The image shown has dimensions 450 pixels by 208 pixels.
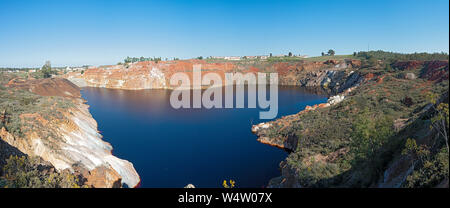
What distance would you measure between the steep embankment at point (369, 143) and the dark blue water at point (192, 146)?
269 centimetres

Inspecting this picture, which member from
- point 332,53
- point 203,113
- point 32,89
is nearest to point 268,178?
point 203,113

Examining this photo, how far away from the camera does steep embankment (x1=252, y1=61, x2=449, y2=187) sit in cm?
790

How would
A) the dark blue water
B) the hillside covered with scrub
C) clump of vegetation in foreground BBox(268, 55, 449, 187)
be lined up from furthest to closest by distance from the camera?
the dark blue water, the hillside covered with scrub, clump of vegetation in foreground BBox(268, 55, 449, 187)

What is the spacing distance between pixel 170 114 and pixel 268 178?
84.1 feet

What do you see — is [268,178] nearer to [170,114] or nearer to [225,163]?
[225,163]

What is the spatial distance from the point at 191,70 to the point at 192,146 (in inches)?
2375

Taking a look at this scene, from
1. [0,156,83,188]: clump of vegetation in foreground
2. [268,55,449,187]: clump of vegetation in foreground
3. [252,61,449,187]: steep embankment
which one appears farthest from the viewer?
[0,156,83,188]: clump of vegetation in foreground

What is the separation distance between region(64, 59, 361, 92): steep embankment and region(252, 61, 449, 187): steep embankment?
140ft

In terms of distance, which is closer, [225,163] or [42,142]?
[42,142]

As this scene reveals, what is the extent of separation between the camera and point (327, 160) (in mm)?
16703

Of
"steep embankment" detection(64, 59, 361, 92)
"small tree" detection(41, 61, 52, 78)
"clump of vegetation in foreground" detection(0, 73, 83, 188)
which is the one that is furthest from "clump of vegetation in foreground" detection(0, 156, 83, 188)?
"small tree" detection(41, 61, 52, 78)

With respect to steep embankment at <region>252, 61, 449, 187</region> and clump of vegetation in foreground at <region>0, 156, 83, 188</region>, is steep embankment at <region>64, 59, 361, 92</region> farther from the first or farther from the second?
clump of vegetation in foreground at <region>0, 156, 83, 188</region>

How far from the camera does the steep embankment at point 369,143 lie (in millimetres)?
7898

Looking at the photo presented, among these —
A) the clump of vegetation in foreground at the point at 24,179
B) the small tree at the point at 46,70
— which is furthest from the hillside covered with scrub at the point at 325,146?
the small tree at the point at 46,70
